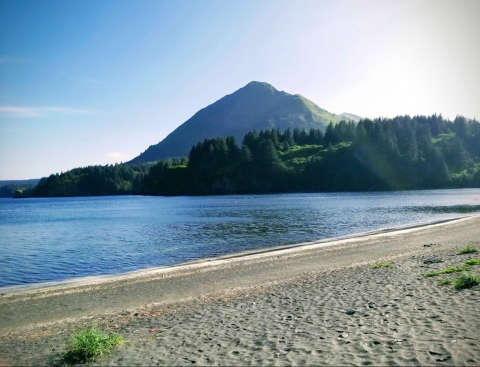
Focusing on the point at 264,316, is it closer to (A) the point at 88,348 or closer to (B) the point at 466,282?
(A) the point at 88,348

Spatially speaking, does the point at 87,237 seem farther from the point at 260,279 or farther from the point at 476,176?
the point at 476,176

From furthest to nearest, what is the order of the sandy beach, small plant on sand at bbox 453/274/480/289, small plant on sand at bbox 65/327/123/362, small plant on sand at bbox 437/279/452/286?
small plant on sand at bbox 437/279/452/286
small plant on sand at bbox 453/274/480/289
small plant on sand at bbox 65/327/123/362
the sandy beach

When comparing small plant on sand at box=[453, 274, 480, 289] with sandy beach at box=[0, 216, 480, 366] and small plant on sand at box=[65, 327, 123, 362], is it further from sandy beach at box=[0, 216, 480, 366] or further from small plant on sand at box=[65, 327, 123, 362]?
small plant on sand at box=[65, 327, 123, 362]

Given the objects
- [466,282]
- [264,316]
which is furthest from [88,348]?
[466,282]

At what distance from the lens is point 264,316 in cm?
1368

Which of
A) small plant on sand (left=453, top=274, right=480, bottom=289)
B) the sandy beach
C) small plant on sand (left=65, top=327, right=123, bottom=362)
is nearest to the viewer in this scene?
the sandy beach

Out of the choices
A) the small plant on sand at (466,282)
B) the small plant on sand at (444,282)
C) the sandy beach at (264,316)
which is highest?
the small plant on sand at (466,282)

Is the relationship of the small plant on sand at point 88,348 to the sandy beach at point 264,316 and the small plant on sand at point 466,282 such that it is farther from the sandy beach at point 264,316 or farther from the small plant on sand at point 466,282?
the small plant on sand at point 466,282

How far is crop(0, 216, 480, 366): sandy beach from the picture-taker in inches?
380

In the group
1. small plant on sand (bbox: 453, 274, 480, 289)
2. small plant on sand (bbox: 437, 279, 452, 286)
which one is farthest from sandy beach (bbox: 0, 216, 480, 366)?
small plant on sand (bbox: 453, 274, 480, 289)

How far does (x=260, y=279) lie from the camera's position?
73.7 feet

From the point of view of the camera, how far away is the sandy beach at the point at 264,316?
9.66 m

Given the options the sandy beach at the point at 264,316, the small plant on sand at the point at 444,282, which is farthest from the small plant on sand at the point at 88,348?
the small plant on sand at the point at 444,282

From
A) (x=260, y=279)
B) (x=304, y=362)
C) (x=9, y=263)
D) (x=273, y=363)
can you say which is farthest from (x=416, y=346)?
(x=9, y=263)
